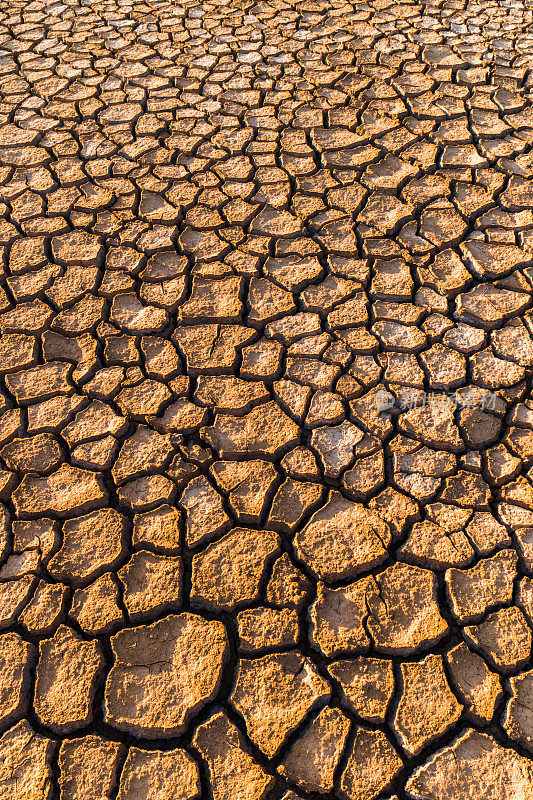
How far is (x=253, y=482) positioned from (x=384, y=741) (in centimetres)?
77

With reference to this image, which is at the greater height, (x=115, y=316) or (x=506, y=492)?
(x=115, y=316)

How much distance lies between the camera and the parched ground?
1.34 metres

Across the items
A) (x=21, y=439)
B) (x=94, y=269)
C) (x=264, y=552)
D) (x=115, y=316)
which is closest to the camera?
(x=264, y=552)

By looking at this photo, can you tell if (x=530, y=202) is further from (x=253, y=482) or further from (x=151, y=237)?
(x=253, y=482)

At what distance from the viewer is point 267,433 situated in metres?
1.89

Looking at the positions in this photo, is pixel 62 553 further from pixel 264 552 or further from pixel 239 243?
pixel 239 243

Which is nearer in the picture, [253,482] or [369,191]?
[253,482]

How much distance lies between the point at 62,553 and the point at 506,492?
134cm

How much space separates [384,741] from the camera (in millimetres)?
1314

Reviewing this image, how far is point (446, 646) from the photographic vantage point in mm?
1450

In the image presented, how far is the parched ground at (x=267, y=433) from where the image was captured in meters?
1.34

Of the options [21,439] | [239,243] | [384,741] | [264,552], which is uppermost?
[239,243]

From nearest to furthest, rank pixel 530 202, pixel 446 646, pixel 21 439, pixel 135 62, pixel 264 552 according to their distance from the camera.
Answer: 1. pixel 446 646
2. pixel 264 552
3. pixel 21 439
4. pixel 530 202
5. pixel 135 62

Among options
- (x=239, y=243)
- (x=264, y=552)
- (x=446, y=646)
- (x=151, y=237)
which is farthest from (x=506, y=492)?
(x=151, y=237)
